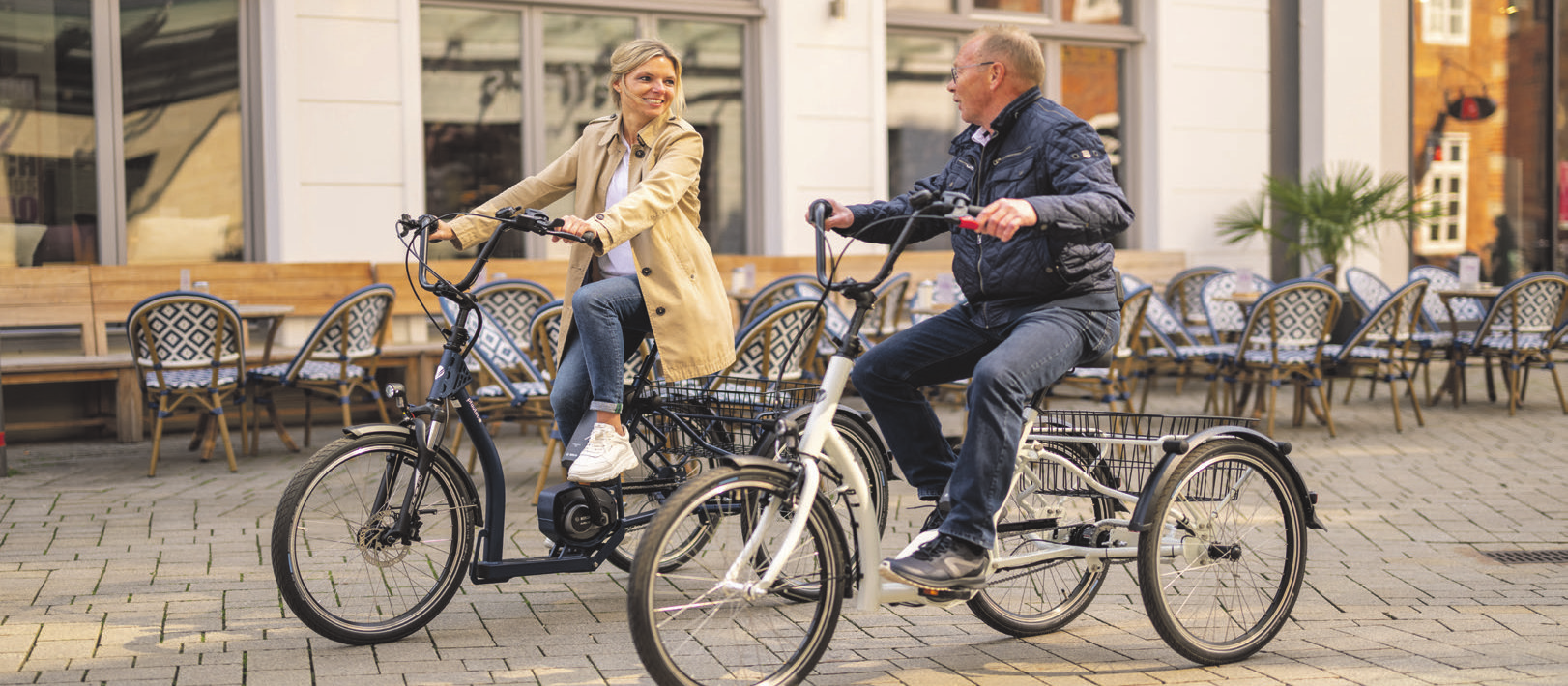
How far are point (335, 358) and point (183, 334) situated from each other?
818 millimetres

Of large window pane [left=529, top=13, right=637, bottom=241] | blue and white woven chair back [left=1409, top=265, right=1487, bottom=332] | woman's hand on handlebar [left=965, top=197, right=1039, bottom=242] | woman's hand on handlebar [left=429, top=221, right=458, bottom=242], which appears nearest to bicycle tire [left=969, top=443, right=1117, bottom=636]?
woman's hand on handlebar [left=965, top=197, right=1039, bottom=242]

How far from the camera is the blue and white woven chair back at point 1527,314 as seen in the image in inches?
383

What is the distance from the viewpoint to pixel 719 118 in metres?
11.3

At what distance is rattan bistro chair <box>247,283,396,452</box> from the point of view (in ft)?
25.3

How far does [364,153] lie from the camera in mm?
9672

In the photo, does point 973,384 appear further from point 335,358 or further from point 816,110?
point 816,110

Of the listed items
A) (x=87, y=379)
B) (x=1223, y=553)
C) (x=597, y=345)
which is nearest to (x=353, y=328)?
(x=87, y=379)

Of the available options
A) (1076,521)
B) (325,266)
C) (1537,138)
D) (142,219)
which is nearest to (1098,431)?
(1076,521)

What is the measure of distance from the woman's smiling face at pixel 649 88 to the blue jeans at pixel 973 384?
1.02m

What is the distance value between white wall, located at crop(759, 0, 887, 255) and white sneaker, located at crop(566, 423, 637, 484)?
7062 mm

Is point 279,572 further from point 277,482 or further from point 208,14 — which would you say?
point 208,14

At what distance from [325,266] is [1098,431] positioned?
6.67 metres

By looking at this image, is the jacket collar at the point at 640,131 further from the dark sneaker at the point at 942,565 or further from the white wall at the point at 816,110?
the white wall at the point at 816,110

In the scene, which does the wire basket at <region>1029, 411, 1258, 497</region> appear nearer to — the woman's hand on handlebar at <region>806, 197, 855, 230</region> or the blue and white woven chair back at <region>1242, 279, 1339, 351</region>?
the woman's hand on handlebar at <region>806, 197, 855, 230</region>
